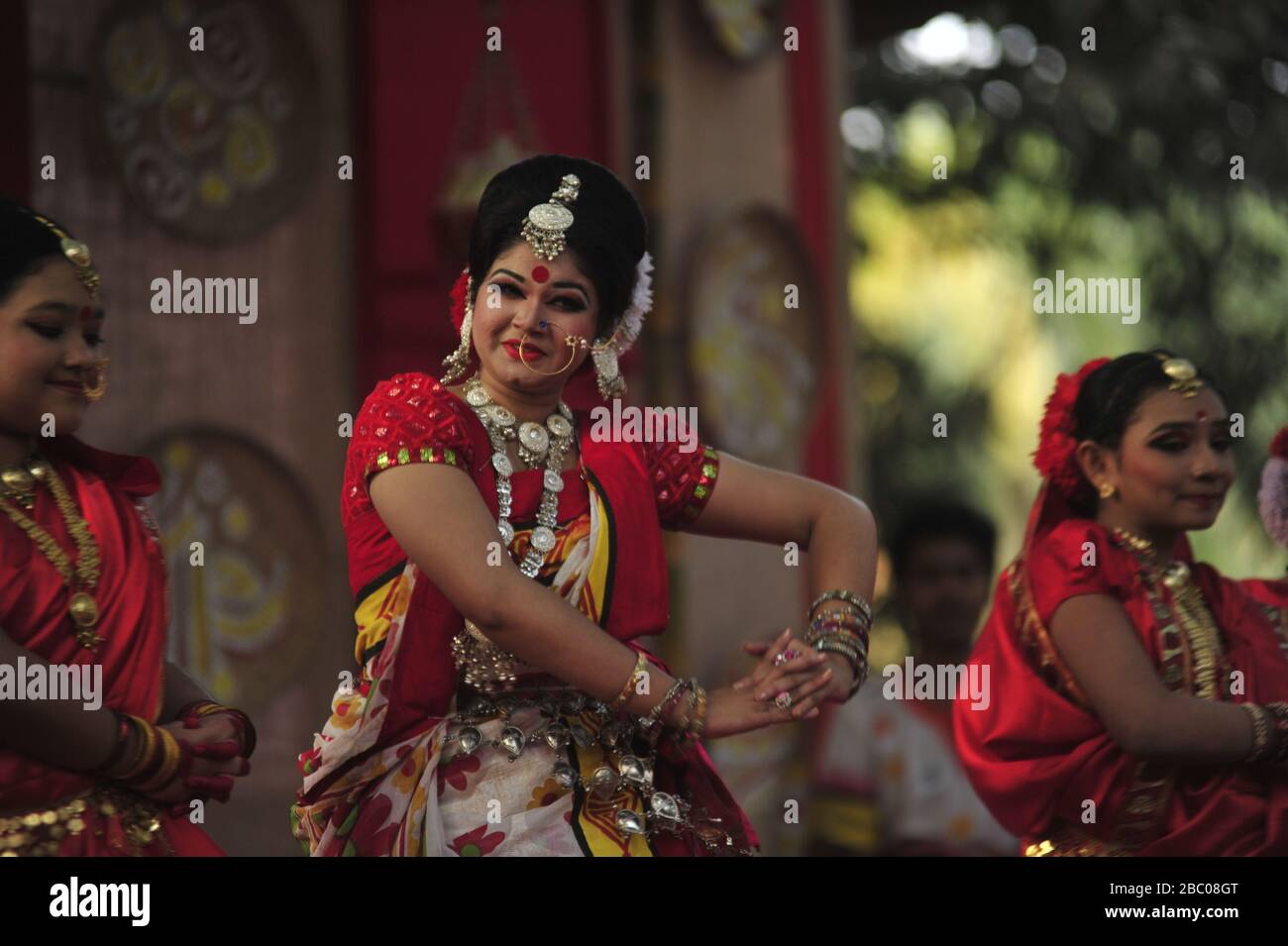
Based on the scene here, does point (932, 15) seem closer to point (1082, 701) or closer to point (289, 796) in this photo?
point (289, 796)

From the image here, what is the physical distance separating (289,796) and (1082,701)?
3.19m

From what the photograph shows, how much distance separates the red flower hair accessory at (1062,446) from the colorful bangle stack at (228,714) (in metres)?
1.47

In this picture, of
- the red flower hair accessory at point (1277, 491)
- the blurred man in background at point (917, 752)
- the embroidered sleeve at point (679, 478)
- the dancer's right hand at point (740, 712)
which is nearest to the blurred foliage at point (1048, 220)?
the blurred man in background at point (917, 752)

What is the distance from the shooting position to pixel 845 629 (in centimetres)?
305

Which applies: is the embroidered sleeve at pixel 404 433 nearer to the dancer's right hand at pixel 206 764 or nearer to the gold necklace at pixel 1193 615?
the dancer's right hand at pixel 206 764

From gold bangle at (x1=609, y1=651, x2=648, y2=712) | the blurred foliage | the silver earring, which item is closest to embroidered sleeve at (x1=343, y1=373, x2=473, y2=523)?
the silver earring

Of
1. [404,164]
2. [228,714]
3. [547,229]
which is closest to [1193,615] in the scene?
[547,229]

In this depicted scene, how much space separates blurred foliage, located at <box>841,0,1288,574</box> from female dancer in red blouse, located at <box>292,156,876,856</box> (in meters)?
5.39

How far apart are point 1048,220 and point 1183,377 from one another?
→ 8452 millimetres

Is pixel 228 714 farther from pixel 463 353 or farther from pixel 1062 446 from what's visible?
pixel 1062 446

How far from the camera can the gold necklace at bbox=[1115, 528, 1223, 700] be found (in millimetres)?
3400

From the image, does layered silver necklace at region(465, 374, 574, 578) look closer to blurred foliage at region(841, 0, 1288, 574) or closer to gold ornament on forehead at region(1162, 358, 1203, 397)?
gold ornament on forehead at region(1162, 358, 1203, 397)

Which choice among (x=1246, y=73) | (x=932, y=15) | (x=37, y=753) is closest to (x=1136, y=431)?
(x=37, y=753)
